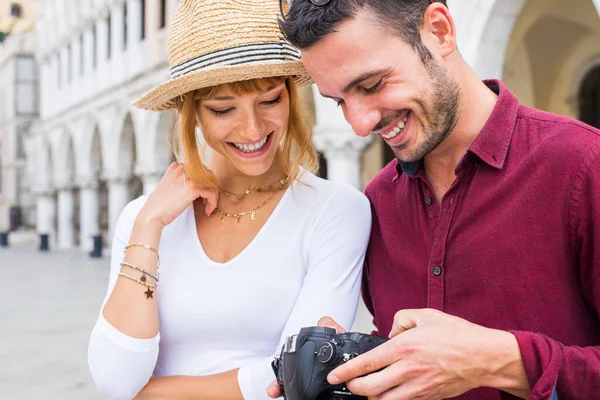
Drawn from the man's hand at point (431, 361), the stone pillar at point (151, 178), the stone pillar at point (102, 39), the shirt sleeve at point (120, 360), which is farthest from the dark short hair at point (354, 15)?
the stone pillar at point (102, 39)

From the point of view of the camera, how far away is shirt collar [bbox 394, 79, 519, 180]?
4.67 feet

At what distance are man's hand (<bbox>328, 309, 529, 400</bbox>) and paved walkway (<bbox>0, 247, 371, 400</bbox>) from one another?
13.8 feet

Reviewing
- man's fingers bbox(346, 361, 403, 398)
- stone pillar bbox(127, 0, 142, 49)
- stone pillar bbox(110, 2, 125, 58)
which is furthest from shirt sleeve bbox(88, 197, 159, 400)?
stone pillar bbox(110, 2, 125, 58)

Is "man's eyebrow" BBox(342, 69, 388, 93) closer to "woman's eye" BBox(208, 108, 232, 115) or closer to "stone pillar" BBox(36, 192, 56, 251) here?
"woman's eye" BBox(208, 108, 232, 115)

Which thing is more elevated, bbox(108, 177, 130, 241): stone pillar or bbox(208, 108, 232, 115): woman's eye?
bbox(208, 108, 232, 115): woman's eye

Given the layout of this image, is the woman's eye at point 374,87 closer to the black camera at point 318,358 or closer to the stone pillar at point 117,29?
the black camera at point 318,358

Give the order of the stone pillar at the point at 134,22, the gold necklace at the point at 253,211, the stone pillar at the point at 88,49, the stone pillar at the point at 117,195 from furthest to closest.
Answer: the stone pillar at the point at 88,49, the stone pillar at the point at 117,195, the stone pillar at the point at 134,22, the gold necklace at the point at 253,211

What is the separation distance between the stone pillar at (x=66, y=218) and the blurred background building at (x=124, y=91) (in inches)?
1.4

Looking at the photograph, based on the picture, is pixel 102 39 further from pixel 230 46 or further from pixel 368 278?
pixel 368 278

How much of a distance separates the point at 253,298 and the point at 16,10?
4025 centimetres

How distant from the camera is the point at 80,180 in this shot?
768 inches

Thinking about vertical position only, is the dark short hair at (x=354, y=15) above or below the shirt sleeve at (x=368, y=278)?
above

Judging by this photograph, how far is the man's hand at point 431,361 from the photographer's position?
112 centimetres

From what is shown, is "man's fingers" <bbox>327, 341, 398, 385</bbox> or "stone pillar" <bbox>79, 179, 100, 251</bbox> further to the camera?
"stone pillar" <bbox>79, 179, 100, 251</bbox>
